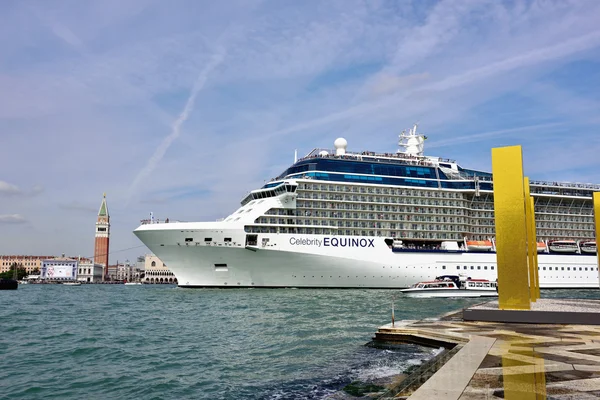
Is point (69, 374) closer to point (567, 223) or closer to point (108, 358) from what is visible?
point (108, 358)

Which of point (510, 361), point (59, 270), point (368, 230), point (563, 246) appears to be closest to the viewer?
point (510, 361)

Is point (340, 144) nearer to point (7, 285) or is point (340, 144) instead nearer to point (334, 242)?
point (334, 242)

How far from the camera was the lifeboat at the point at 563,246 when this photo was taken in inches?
2163

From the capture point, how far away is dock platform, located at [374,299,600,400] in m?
6.82

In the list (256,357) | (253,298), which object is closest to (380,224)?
(253,298)

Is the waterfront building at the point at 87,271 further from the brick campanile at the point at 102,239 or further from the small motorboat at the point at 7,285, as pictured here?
the small motorboat at the point at 7,285

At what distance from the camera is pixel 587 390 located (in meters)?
6.80

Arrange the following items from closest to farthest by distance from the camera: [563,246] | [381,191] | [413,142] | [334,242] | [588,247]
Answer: [334,242], [381,191], [563,246], [588,247], [413,142]

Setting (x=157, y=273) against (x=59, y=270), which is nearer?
(x=59, y=270)

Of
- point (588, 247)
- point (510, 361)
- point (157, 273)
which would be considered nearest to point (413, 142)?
point (588, 247)

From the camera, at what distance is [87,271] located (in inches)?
6909

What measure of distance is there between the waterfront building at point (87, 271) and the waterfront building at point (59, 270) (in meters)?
5.84

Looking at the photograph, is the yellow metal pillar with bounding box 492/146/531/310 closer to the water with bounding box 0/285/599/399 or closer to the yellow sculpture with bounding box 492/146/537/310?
the yellow sculpture with bounding box 492/146/537/310

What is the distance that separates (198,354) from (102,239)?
189597 millimetres
